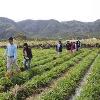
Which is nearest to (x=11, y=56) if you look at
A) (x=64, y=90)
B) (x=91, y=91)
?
(x=64, y=90)

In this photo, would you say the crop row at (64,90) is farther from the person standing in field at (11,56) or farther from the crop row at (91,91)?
the person standing in field at (11,56)

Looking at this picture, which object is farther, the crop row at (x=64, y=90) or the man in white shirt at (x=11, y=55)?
the man in white shirt at (x=11, y=55)

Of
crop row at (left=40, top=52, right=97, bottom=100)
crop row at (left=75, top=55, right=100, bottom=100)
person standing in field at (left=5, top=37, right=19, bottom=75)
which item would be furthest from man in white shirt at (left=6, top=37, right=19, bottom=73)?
crop row at (left=75, top=55, right=100, bottom=100)

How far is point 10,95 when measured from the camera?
16.4 m

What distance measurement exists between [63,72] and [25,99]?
10.5 meters

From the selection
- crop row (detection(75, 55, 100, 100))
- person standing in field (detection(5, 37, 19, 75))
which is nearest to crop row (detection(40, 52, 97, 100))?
crop row (detection(75, 55, 100, 100))

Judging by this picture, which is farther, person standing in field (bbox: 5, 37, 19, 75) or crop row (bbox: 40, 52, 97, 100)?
person standing in field (bbox: 5, 37, 19, 75)

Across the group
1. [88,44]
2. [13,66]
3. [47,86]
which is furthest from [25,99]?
[88,44]

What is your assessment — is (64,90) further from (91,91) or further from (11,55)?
(11,55)

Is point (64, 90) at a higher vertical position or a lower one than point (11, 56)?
lower

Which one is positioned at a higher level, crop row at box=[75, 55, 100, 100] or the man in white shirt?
the man in white shirt

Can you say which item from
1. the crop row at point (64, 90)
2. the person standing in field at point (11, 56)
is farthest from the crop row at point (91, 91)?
the person standing in field at point (11, 56)

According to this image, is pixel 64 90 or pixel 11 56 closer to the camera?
pixel 64 90

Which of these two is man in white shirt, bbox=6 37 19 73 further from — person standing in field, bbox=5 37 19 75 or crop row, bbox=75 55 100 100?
crop row, bbox=75 55 100 100
